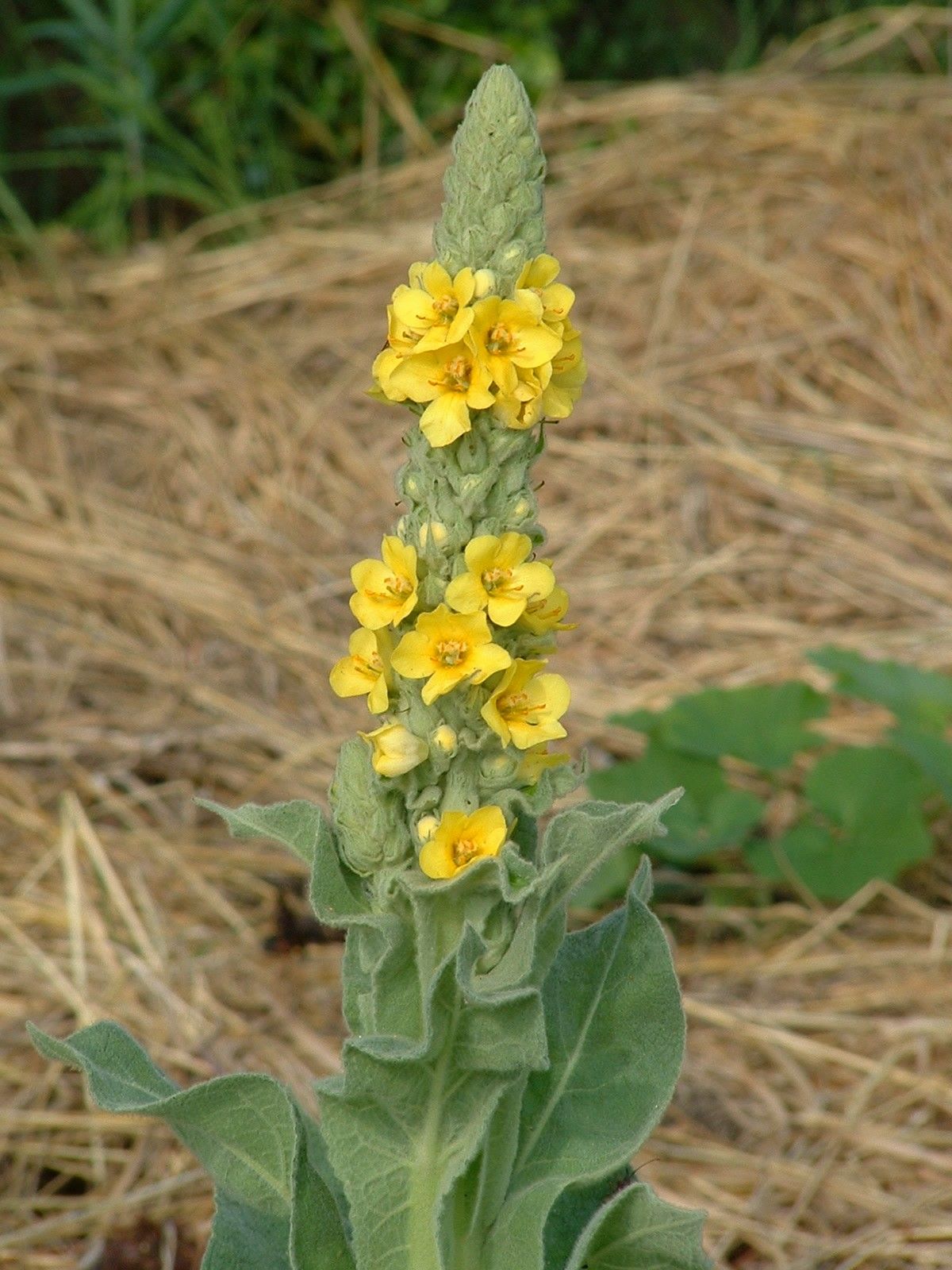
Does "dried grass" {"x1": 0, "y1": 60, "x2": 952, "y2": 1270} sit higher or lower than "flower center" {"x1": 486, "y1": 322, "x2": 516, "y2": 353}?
lower

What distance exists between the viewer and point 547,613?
1.47 m

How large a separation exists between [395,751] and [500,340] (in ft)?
1.32

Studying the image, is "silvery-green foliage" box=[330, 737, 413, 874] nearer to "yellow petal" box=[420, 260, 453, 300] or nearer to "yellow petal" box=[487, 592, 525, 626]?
"yellow petal" box=[487, 592, 525, 626]

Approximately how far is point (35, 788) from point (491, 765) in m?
2.14

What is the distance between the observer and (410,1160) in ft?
5.16

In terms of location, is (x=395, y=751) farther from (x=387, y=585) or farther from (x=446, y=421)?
(x=446, y=421)

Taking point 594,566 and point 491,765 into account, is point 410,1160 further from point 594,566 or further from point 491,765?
point 594,566

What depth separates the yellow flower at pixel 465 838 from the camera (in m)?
1.45

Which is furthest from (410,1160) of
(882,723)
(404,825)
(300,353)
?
(300,353)

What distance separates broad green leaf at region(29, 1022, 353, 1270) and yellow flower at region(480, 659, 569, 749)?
49 cm

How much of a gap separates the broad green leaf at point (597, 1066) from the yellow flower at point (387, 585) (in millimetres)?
505

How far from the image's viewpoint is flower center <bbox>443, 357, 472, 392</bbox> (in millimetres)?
1416

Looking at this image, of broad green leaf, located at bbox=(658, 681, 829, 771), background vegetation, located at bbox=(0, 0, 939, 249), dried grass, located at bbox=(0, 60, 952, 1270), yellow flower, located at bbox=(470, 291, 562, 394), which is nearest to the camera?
yellow flower, located at bbox=(470, 291, 562, 394)

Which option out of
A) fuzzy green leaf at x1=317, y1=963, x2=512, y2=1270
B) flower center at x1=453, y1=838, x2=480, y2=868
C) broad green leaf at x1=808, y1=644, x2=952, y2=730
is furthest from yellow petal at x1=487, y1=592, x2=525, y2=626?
broad green leaf at x1=808, y1=644, x2=952, y2=730
